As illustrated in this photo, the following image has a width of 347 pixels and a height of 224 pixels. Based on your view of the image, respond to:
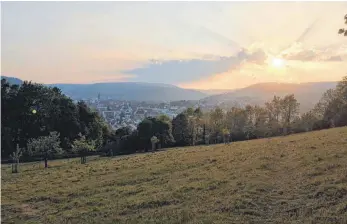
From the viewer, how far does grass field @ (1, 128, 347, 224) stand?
659 inches

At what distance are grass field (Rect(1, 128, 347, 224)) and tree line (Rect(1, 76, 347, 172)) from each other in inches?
2003

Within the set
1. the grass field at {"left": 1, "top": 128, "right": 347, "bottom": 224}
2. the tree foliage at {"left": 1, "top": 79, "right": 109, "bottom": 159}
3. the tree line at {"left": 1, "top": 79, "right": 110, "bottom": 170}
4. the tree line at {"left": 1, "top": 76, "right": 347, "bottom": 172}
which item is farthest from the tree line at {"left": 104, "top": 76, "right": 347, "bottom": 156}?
the grass field at {"left": 1, "top": 128, "right": 347, "bottom": 224}

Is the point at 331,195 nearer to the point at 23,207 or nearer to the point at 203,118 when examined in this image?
the point at 23,207

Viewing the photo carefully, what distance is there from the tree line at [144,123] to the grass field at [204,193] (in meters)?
50.9

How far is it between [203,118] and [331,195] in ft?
260

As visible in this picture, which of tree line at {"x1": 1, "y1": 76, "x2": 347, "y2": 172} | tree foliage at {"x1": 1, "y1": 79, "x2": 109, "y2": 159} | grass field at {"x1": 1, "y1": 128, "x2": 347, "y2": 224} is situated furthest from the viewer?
tree foliage at {"x1": 1, "y1": 79, "x2": 109, "y2": 159}

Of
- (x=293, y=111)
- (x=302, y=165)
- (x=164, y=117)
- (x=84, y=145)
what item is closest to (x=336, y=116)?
(x=293, y=111)

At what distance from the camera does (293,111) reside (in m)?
93.2

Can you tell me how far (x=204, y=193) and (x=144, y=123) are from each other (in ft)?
222

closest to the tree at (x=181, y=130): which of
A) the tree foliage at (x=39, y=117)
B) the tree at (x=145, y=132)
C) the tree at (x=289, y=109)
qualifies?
the tree at (x=145, y=132)

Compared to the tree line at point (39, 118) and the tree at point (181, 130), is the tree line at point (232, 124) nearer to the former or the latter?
the tree at point (181, 130)

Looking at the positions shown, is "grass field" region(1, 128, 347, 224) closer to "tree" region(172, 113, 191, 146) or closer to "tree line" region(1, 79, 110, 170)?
"tree line" region(1, 79, 110, 170)

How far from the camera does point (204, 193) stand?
2125 cm

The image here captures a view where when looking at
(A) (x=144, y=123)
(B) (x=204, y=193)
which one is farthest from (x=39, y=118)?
(B) (x=204, y=193)
